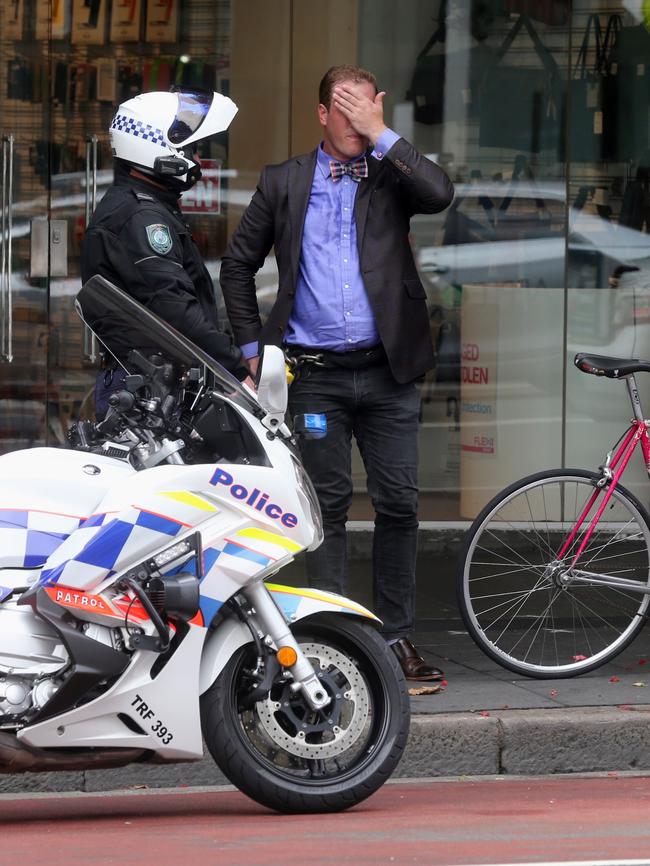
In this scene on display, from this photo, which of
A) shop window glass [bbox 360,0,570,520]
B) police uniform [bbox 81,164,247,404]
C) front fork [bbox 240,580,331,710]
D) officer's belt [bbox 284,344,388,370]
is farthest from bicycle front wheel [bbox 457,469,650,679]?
shop window glass [bbox 360,0,570,520]

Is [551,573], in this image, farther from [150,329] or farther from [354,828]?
[150,329]

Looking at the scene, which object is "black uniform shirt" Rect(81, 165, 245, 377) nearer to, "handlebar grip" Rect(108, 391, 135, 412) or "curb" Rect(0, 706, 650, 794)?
"handlebar grip" Rect(108, 391, 135, 412)

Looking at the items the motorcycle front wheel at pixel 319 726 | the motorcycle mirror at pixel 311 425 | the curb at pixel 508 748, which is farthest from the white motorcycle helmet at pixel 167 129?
the curb at pixel 508 748

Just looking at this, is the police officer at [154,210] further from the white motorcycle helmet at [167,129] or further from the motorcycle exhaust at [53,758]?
the motorcycle exhaust at [53,758]

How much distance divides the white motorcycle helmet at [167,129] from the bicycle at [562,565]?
1866 mm

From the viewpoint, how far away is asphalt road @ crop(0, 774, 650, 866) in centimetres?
457

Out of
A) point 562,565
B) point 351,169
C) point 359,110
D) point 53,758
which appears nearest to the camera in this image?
point 53,758

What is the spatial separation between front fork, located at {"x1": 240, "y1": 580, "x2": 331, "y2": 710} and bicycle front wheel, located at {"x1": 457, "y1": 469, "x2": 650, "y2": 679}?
1723mm

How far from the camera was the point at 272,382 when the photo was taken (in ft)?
15.9

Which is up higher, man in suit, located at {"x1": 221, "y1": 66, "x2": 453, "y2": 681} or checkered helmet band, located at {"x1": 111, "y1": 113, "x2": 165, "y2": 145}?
checkered helmet band, located at {"x1": 111, "y1": 113, "x2": 165, "y2": 145}

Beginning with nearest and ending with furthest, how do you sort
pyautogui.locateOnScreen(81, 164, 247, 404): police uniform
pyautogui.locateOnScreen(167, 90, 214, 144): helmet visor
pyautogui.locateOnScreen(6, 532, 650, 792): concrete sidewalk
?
pyautogui.locateOnScreen(81, 164, 247, 404): police uniform < pyautogui.locateOnScreen(167, 90, 214, 144): helmet visor < pyautogui.locateOnScreen(6, 532, 650, 792): concrete sidewalk

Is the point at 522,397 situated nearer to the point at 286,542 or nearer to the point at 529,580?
the point at 529,580

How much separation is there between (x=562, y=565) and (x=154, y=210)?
2.17m

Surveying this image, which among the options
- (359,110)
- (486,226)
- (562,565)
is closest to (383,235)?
(359,110)
